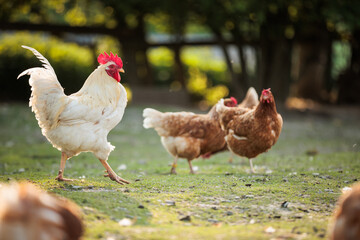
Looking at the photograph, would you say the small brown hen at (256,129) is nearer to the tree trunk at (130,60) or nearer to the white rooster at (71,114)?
→ the white rooster at (71,114)

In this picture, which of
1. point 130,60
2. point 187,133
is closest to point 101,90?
point 187,133

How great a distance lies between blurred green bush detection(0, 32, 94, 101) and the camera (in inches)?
776

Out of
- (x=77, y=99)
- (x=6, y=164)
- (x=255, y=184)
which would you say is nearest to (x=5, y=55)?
(x=6, y=164)

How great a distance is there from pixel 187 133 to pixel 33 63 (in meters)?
13.7

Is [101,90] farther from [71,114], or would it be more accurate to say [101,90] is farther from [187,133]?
[187,133]

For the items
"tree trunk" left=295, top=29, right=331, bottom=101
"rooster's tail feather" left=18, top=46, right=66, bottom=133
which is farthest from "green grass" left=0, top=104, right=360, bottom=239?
"tree trunk" left=295, top=29, right=331, bottom=101

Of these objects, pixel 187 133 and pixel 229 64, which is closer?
pixel 187 133

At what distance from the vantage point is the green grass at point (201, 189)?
4691mm

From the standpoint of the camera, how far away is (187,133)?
27.0ft

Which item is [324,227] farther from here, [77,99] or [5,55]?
[5,55]

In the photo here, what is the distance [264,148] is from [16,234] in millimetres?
5376

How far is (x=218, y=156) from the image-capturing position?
1145cm

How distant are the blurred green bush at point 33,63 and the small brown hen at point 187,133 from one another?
12.8 meters

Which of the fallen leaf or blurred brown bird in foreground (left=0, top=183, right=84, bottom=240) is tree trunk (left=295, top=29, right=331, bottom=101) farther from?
blurred brown bird in foreground (left=0, top=183, right=84, bottom=240)
